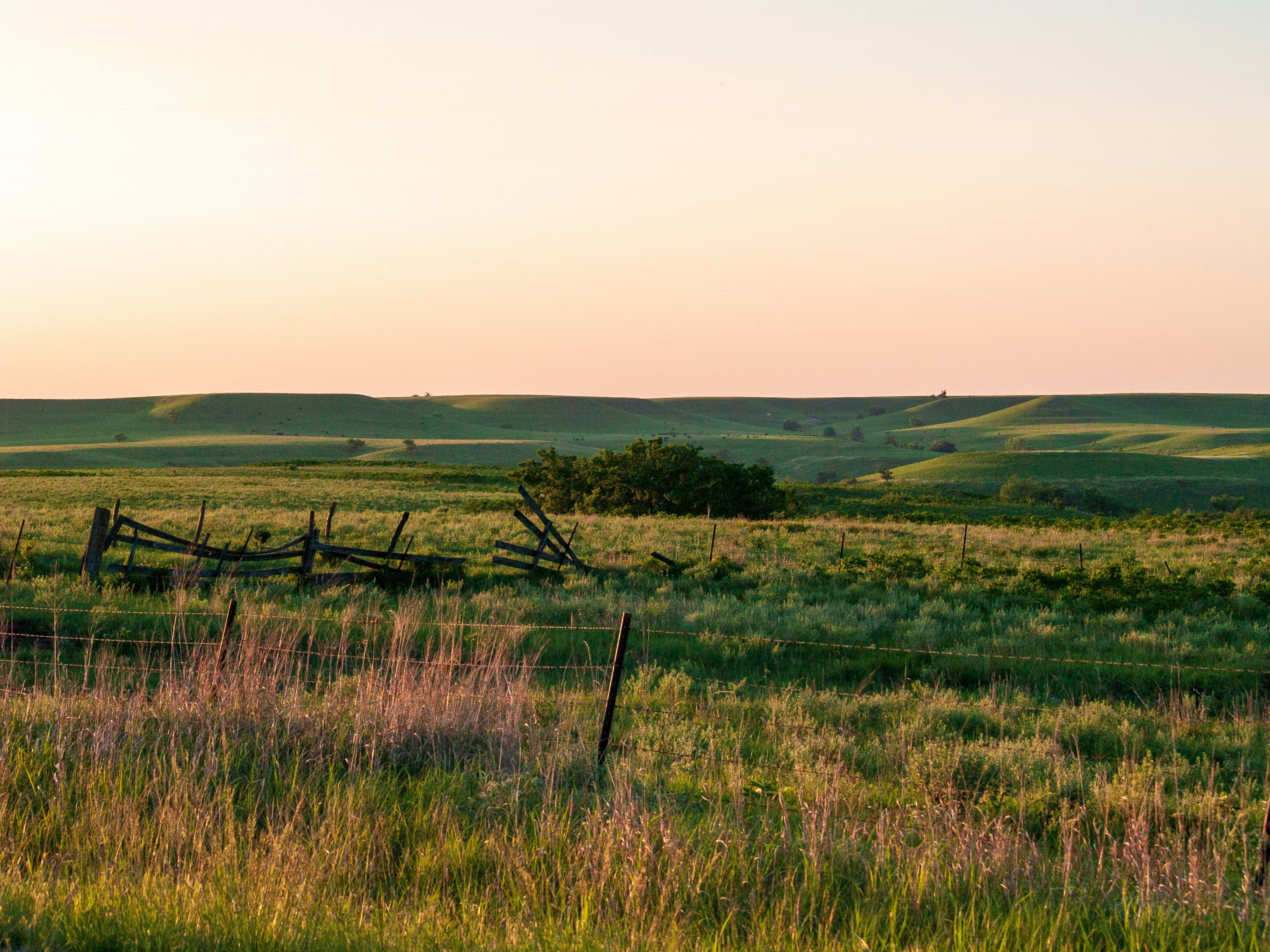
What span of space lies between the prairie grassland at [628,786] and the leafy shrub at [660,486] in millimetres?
23709

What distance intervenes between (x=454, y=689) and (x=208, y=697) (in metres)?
1.81

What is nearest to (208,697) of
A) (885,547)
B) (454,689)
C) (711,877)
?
(454,689)

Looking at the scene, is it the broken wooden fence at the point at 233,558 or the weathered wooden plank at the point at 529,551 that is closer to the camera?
the broken wooden fence at the point at 233,558

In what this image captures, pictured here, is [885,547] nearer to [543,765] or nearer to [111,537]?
[111,537]

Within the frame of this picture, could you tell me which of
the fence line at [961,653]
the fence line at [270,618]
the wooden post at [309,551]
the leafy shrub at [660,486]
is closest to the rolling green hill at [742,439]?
the leafy shrub at [660,486]

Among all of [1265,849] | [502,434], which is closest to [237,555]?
[1265,849]

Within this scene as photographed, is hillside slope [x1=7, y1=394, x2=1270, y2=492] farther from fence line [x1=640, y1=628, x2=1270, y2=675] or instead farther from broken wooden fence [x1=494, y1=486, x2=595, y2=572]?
fence line [x1=640, y1=628, x2=1270, y2=675]

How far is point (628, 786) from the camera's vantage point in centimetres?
554

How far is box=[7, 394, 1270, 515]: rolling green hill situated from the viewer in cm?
9131

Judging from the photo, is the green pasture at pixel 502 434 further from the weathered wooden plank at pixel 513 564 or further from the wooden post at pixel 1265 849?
the wooden post at pixel 1265 849

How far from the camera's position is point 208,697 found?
24.2 ft

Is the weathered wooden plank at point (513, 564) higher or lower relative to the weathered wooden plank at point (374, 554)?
lower

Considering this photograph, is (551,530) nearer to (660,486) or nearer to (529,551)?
(529,551)

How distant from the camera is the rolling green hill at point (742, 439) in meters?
91.3
